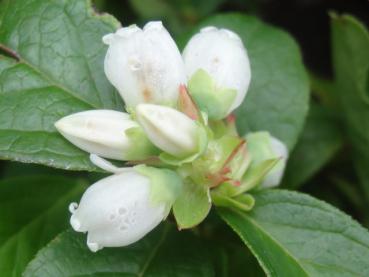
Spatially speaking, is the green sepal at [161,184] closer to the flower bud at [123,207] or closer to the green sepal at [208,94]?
the flower bud at [123,207]

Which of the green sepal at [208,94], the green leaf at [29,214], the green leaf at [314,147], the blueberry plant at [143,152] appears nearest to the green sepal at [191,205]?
the blueberry plant at [143,152]

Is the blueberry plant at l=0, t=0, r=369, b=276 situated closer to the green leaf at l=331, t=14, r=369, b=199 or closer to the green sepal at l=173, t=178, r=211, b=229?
the green sepal at l=173, t=178, r=211, b=229

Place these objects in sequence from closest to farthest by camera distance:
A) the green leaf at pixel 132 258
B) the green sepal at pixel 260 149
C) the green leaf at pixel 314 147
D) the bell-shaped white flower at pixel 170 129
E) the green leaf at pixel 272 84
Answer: the bell-shaped white flower at pixel 170 129
the green leaf at pixel 132 258
the green sepal at pixel 260 149
the green leaf at pixel 272 84
the green leaf at pixel 314 147

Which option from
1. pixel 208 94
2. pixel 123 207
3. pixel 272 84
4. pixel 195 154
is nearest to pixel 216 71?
pixel 208 94

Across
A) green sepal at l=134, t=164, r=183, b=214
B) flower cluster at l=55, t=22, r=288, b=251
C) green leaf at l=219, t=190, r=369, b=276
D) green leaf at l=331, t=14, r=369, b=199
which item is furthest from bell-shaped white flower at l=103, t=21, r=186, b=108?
green leaf at l=331, t=14, r=369, b=199

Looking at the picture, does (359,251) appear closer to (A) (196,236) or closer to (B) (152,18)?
(A) (196,236)

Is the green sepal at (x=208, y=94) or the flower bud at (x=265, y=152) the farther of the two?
the flower bud at (x=265, y=152)

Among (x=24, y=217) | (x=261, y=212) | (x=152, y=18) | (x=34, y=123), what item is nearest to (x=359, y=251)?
(x=261, y=212)
